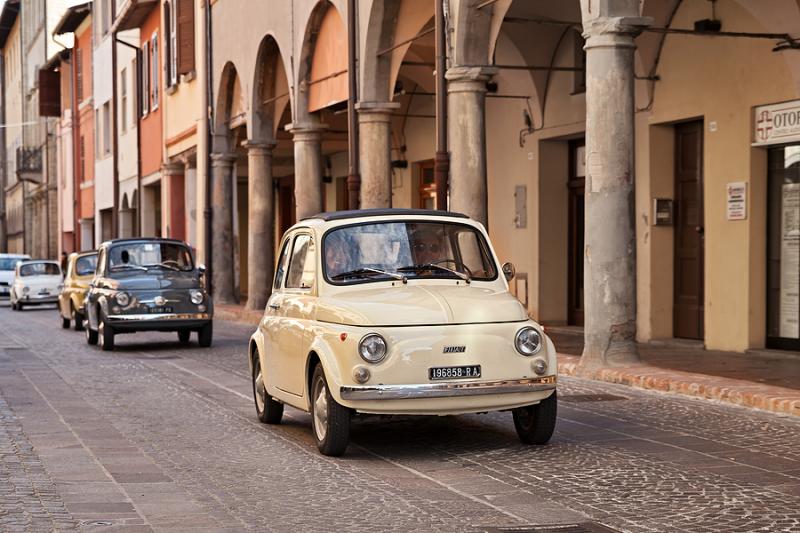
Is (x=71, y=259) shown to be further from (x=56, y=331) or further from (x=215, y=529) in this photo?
(x=215, y=529)

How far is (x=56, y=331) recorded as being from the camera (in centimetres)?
2692

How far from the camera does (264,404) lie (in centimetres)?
1136

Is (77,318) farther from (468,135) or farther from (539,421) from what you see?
(539,421)

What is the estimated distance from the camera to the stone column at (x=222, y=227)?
3403cm

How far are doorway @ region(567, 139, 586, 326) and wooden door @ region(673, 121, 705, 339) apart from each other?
138 inches

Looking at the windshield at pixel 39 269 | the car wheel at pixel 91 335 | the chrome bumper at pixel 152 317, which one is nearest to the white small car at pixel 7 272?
the windshield at pixel 39 269

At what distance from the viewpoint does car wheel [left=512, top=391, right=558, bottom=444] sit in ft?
31.6

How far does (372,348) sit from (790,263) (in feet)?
31.8

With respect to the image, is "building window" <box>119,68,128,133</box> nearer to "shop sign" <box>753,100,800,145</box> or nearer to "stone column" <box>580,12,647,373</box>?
"shop sign" <box>753,100,800,145</box>

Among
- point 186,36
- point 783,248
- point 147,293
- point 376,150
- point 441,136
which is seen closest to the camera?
point 783,248

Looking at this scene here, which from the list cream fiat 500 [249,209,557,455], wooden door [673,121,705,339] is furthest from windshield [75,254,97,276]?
cream fiat 500 [249,209,557,455]

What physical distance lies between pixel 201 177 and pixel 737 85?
65.1ft

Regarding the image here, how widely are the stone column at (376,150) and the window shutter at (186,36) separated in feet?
49.2

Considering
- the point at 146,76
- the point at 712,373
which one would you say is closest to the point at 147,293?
the point at 712,373
